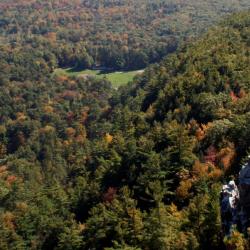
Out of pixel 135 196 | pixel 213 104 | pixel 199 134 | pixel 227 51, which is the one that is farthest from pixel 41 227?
pixel 227 51

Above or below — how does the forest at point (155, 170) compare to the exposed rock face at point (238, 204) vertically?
below

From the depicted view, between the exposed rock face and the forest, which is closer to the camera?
the exposed rock face

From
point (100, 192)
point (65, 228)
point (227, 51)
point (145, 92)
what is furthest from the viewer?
point (145, 92)

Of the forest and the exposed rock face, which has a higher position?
the exposed rock face

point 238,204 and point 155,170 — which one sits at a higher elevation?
point 238,204

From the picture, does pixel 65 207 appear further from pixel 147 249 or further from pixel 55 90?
pixel 55 90

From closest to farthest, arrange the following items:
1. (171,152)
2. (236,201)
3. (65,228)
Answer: (236,201)
(65,228)
(171,152)

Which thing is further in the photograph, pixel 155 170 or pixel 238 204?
pixel 155 170

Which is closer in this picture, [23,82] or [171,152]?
[171,152]

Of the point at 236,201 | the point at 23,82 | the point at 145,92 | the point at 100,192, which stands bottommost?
the point at 23,82

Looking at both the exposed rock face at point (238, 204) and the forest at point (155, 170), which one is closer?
the exposed rock face at point (238, 204)

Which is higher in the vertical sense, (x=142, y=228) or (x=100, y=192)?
(x=142, y=228)
